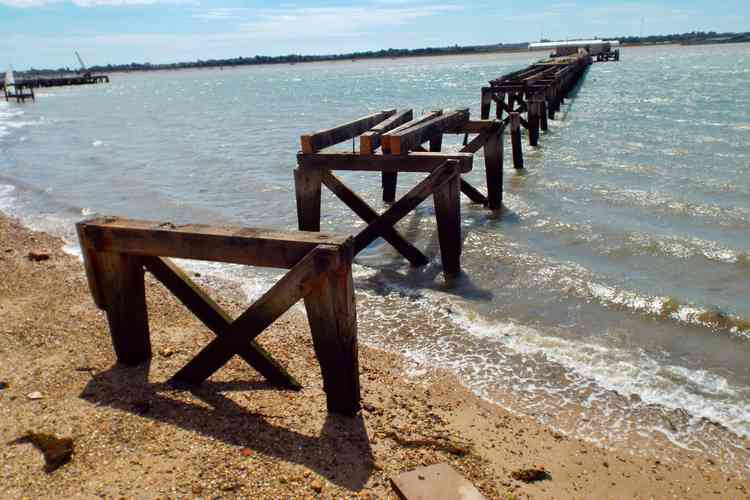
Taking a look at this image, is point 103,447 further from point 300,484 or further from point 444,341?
point 444,341

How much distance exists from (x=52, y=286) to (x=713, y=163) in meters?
15.6

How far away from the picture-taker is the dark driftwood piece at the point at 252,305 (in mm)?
4023

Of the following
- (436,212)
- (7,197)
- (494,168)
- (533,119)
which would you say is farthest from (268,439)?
(533,119)

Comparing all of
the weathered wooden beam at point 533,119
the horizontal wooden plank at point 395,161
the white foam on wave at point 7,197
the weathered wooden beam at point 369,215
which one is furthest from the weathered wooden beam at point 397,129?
the weathered wooden beam at point 533,119

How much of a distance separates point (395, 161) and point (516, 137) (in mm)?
7844

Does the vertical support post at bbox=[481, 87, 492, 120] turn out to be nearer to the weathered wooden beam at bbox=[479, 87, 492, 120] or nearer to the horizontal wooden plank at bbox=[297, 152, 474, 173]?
the weathered wooden beam at bbox=[479, 87, 492, 120]

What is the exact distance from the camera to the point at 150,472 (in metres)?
3.79

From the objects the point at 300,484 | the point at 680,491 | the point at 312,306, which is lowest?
the point at 680,491

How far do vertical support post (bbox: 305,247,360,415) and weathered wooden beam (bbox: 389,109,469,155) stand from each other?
4041 millimetres

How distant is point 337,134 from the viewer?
8953 mm

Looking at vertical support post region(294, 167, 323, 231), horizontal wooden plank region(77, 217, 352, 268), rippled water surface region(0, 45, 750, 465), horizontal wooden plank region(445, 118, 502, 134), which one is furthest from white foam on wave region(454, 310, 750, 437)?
horizontal wooden plank region(445, 118, 502, 134)

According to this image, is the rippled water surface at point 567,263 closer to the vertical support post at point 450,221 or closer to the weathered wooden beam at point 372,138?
the vertical support post at point 450,221

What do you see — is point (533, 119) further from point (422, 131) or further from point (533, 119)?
point (422, 131)

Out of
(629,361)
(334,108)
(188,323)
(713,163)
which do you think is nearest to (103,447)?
(188,323)
